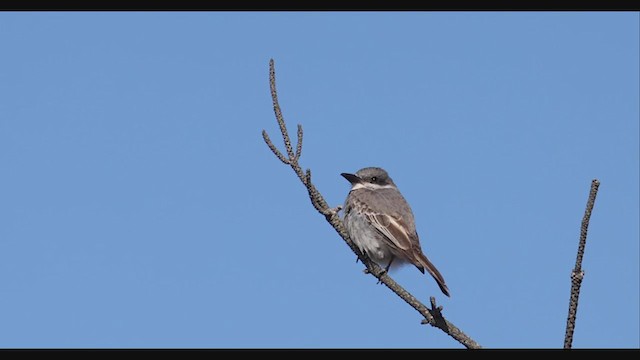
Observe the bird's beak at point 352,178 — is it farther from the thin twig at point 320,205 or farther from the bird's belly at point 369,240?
the thin twig at point 320,205

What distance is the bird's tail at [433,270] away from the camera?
8.27 metres

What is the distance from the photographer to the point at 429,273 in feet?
30.2

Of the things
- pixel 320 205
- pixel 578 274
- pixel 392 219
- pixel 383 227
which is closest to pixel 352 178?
pixel 392 219

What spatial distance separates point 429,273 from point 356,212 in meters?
2.04

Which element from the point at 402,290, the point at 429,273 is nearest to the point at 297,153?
the point at 402,290

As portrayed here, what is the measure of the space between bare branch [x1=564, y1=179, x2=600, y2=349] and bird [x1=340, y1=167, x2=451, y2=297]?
5.11 metres

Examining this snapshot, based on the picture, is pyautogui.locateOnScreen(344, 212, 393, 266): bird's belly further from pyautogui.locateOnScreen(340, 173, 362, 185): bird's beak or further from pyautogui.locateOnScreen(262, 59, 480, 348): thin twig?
pyautogui.locateOnScreen(262, 59, 480, 348): thin twig

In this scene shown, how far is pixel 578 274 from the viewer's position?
4.31 m

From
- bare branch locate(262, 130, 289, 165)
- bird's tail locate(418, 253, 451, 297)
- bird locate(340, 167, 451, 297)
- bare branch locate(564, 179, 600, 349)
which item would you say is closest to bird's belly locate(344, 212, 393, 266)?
bird locate(340, 167, 451, 297)

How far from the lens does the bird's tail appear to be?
8.27m

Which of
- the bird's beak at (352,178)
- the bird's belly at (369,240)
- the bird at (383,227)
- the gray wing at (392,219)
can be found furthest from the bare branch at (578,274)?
the bird's beak at (352,178)

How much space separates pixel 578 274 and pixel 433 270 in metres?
4.87

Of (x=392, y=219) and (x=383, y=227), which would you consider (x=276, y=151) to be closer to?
(x=383, y=227)
